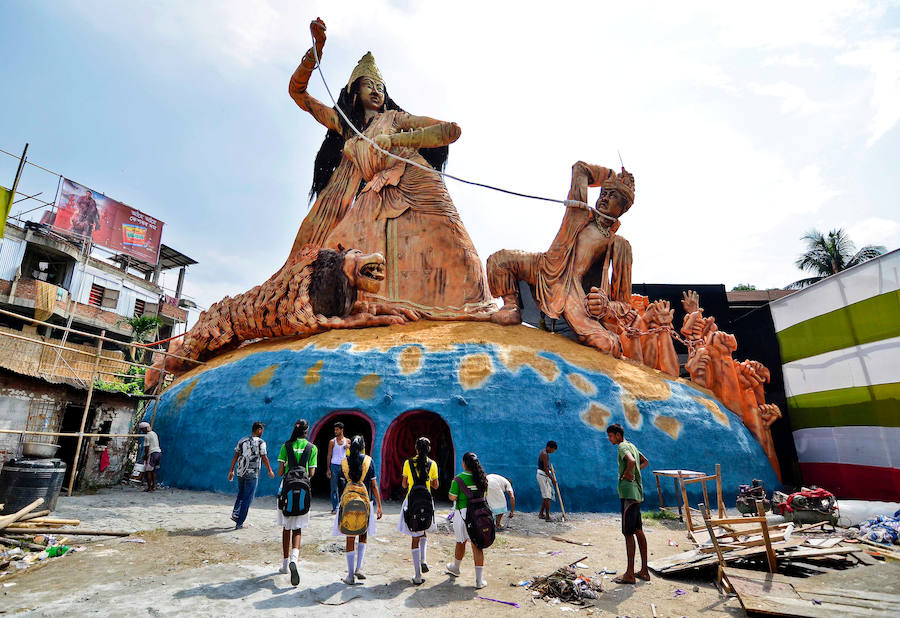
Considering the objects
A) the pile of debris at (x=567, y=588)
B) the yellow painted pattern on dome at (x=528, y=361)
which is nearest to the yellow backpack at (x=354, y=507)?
the pile of debris at (x=567, y=588)

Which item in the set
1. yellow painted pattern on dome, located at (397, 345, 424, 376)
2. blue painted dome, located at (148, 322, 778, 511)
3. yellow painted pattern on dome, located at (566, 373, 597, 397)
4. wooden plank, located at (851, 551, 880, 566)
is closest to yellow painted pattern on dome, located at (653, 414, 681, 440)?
blue painted dome, located at (148, 322, 778, 511)

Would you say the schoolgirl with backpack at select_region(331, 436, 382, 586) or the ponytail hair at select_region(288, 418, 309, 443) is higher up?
the ponytail hair at select_region(288, 418, 309, 443)

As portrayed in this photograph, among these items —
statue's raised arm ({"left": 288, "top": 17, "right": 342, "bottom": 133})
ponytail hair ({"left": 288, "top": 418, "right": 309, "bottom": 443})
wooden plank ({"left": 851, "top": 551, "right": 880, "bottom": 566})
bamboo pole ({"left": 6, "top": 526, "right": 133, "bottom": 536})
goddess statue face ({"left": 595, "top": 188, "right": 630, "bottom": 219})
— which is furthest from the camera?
statue's raised arm ({"left": 288, "top": 17, "right": 342, "bottom": 133})

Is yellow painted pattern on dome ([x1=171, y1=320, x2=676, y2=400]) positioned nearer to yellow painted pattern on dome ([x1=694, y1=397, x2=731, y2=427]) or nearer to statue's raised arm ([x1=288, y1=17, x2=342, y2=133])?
yellow painted pattern on dome ([x1=694, y1=397, x2=731, y2=427])

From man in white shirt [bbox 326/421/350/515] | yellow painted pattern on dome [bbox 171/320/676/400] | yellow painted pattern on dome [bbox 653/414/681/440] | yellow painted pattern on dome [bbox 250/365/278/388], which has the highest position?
yellow painted pattern on dome [bbox 171/320/676/400]

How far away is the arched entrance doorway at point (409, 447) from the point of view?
10.6 m

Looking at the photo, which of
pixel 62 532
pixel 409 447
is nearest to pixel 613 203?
pixel 409 447

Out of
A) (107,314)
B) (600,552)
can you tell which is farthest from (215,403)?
(107,314)

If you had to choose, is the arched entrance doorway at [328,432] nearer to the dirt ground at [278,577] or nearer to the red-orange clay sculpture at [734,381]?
the dirt ground at [278,577]

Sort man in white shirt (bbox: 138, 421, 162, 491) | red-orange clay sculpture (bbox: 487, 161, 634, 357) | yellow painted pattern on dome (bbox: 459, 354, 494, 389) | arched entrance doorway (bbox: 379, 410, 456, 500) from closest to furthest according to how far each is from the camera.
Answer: arched entrance doorway (bbox: 379, 410, 456, 500)
man in white shirt (bbox: 138, 421, 162, 491)
yellow painted pattern on dome (bbox: 459, 354, 494, 389)
red-orange clay sculpture (bbox: 487, 161, 634, 357)

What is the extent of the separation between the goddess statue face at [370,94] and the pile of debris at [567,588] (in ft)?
59.0

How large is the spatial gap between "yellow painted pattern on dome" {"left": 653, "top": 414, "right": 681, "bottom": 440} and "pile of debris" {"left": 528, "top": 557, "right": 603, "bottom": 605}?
6709 mm

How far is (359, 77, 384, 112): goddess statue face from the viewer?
19469 mm

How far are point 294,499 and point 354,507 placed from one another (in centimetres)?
64
